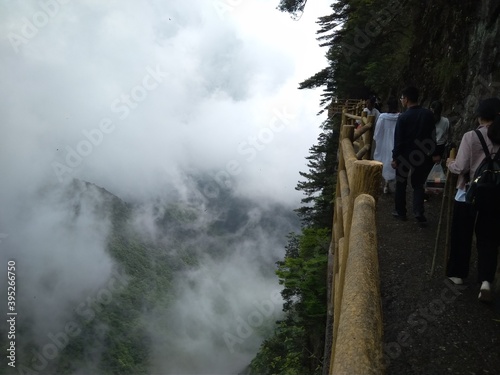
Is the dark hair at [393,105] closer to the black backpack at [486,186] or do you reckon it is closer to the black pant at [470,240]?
the black pant at [470,240]

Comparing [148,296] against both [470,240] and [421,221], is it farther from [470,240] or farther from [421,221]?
[470,240]

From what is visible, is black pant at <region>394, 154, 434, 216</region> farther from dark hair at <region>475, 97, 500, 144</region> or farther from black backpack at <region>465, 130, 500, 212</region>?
black backpack at <region>465, 130, 500, 212</region>

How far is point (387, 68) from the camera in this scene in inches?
536

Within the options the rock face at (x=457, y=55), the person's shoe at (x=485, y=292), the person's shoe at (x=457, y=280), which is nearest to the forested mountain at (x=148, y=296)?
the rock face at (x=457, y=55)

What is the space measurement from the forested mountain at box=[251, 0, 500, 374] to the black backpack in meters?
2.22

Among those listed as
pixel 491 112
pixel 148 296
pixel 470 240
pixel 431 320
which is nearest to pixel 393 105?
pixel 491 112

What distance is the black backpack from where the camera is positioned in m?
2.76

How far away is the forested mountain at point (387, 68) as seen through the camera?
650 centimetres

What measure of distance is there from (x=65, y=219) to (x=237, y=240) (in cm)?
6662

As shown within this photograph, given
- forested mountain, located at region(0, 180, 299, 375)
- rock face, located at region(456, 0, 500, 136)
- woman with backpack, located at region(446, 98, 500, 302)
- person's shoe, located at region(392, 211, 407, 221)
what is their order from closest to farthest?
woman with backpack, located at region(446, 98, 500, 302) < person's shoe, located at region(392, 211, 407, 221) < rock face, located at region(456, 0, 500, 136) < forested mountain, located at region(0, 180, 299, 375)

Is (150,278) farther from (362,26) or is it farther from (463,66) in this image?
(463,66)

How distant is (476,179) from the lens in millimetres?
2842

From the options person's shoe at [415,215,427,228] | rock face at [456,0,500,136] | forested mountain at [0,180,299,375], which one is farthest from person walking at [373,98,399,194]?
forested mountain at [0,180,299,375]

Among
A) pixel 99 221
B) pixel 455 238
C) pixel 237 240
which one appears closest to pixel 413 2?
pixel 455 238
